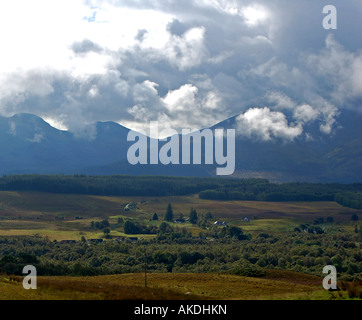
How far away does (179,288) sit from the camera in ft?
165

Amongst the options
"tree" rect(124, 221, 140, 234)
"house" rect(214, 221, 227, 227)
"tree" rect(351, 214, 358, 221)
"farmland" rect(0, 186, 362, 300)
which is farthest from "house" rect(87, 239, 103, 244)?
"tree" rect(351, 214, 358, 221)

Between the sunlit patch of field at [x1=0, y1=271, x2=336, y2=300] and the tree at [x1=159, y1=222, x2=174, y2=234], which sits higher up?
the sunlit patch of field at [x1=0, y1=271, x2=336, y2=300]

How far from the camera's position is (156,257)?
9819cm

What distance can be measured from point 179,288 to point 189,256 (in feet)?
157

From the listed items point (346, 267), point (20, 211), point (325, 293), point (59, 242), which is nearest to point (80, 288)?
point (325, 293)

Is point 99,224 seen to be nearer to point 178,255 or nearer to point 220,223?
point 220,223

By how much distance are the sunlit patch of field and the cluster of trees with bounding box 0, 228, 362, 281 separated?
6.79 m

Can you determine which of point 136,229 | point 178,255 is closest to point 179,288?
point 178,255

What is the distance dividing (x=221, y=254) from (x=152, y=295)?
66.7 metres

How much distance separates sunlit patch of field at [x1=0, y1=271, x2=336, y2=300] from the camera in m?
40.2

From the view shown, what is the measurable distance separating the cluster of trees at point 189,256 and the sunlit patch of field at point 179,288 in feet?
22.3

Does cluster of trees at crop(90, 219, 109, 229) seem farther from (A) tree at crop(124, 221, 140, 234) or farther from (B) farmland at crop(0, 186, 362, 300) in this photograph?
(A) tree at crop(124, 221, 140, 234)

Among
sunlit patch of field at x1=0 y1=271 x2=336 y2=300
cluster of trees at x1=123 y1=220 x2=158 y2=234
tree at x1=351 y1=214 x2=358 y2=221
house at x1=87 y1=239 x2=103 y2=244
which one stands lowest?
house at x1=87 y1=239 x2=103 y2=244
